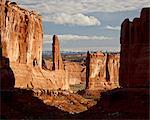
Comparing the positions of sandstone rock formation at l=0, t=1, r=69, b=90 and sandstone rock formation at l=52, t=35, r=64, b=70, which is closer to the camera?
sandstone rock formation at l=0, t=1, r=69, b=90

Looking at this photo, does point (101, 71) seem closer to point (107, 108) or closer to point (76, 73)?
point (76, 73)

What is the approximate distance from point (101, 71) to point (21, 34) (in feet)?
153

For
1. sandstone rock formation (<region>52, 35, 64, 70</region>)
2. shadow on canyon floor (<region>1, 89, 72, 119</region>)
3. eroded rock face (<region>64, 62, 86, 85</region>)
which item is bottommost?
eroded rock face (<region>64, 62, 86, 85</region>)

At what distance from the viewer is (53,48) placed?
111438 millimetres

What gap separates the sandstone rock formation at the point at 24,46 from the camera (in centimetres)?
7706

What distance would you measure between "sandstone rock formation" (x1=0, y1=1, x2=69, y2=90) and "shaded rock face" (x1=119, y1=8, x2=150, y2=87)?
1956 centimetres

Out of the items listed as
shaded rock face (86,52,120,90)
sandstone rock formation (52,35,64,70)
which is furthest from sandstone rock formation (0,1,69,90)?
shaded rock face (86,52,120,90)

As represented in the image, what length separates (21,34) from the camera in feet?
277

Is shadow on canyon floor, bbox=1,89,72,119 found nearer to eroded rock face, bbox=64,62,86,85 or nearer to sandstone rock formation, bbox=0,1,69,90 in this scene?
sandstone rock formation, bbox=0,1,69,90

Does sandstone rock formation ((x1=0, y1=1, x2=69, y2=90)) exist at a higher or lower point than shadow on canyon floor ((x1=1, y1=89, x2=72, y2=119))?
higher

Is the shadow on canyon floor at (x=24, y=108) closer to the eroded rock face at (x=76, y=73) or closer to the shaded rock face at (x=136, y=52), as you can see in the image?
the shaded rock face at (x=136, y=52)

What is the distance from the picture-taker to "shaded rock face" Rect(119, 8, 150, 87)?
52.0 meters

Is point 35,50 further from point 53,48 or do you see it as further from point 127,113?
point 127,113

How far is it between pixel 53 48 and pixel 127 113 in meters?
63.9
